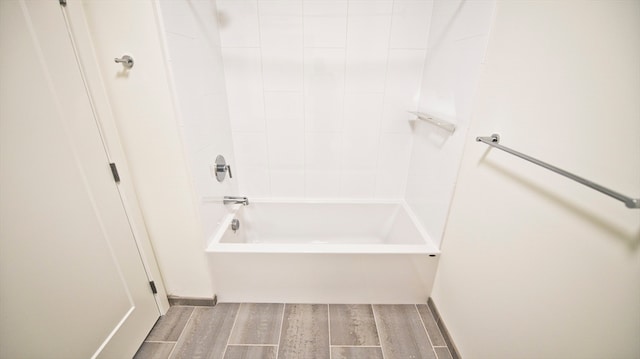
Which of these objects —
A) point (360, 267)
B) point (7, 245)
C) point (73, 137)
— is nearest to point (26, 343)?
point (7, 245)

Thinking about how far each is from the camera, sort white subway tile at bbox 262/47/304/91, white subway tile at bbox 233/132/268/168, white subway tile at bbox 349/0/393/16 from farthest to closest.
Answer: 1. white subway tile at bbox 233/132/268/168
2. white subway tile at bbox 262/47/304/91
3. white subway tile at bbox 349/0/393/16

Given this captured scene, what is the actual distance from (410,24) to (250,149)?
145 centimetres

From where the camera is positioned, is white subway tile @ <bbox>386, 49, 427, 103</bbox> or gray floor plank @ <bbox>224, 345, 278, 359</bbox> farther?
white subway tile @ <bbox>386, 49, 427, 103</bbox>

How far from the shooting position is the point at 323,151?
6.05 ft

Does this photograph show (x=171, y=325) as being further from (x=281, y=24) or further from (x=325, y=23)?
(x=325, y=23)

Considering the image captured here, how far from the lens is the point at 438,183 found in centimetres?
138

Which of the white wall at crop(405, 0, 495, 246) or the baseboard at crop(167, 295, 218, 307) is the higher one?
the white wall at crop(405, 0, 495, 246)

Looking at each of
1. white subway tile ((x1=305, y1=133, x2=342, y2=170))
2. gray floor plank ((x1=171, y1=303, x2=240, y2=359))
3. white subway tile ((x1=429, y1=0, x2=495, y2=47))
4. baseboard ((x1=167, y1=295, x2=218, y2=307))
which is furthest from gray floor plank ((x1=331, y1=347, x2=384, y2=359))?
white subway tile ((x1=429, y1=0, x2=495, y2=47))

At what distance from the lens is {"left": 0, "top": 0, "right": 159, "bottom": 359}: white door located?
70 cm

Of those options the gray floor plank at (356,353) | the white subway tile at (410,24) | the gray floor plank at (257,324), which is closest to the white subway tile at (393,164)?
the white subway tile at (410,24)

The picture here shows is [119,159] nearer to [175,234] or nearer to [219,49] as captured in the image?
[175,234]

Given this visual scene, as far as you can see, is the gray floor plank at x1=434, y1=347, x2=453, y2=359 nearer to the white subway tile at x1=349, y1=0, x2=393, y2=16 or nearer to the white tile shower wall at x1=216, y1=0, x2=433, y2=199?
the white tile shower wall at x1=216, y1=0, x2=433, y2=199

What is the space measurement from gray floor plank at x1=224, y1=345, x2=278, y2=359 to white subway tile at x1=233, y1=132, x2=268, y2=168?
4.03 feet

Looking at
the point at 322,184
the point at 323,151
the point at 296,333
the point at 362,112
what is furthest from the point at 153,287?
the point at 362,112
